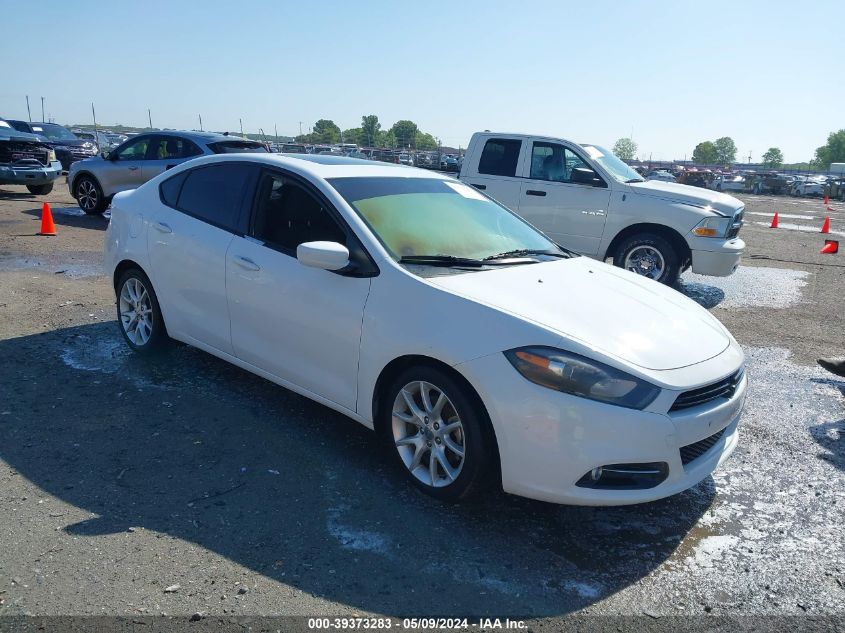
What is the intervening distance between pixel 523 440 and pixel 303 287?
162 cm

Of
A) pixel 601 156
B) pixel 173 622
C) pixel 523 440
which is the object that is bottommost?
pixel 173 622

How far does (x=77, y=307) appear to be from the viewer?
690 centimetres

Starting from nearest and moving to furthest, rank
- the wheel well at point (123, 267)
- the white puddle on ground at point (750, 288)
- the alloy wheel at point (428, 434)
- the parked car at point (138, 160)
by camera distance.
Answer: the alloy wheel at point (428, 434) → the wheel well at point (123, 267) → the white puddle on ground at point (750, 288) → the parked car at point (138, 160)

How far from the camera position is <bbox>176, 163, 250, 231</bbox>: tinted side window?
15.1ft

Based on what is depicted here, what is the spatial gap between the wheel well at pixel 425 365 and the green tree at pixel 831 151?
16142 cm

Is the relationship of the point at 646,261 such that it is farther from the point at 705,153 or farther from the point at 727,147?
the point at 727,147

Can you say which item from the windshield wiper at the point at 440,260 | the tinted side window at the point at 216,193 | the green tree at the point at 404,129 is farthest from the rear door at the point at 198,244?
the green tree at the point at 404,129

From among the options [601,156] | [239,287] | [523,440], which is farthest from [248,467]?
[601,156]

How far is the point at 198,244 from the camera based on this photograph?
4672 mm

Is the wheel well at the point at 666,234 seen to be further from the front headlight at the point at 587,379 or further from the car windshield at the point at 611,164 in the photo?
the front headlight at the point at 587,379

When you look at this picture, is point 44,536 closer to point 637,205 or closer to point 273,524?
point 273,524

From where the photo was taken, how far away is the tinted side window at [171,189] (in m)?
5.07

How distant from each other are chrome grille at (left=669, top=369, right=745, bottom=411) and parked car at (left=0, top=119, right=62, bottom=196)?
54.1 ft

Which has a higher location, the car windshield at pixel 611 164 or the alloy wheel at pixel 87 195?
the car windshield at pixel 611 164
